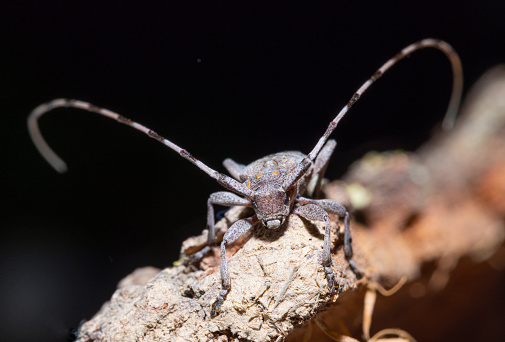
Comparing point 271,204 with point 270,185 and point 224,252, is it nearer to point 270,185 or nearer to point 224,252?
point 270,185

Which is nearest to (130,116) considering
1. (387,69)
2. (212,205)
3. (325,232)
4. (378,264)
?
(212,205)

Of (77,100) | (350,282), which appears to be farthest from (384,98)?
(77,100)

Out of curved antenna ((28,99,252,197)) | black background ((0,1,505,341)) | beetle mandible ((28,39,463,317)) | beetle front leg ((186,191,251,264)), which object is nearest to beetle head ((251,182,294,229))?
beetle mandible ((28,39,463,317))

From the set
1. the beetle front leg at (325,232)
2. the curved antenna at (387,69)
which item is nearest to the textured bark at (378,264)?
the beetle front leg at (325,232)

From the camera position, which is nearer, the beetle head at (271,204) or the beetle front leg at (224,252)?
→ the beetle front leg at (224,252)

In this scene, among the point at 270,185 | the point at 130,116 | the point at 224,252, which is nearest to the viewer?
the point at 224,252

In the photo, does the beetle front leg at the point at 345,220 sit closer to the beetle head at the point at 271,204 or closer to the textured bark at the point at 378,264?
the textured bark at the point at 378,264

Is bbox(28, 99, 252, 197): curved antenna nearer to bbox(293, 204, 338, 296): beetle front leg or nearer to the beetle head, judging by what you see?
the beetle head
